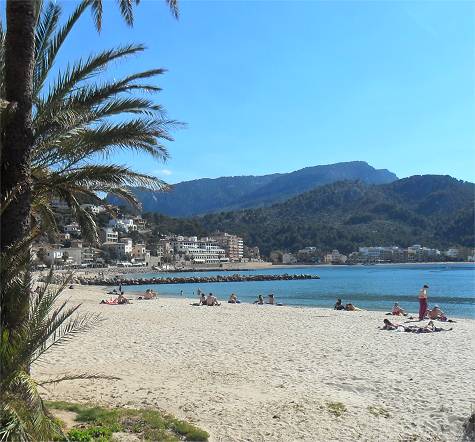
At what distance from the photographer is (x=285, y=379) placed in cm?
890

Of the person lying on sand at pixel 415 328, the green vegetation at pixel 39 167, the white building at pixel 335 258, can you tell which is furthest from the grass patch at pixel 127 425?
the white building at pixel 335 258

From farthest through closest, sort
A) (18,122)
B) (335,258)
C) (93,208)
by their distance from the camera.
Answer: (335,258) < (93,208) < (18,122)

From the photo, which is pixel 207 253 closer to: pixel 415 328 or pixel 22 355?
pixel 415 328

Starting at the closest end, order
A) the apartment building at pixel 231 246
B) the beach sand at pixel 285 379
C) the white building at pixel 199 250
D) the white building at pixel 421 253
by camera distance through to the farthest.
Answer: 1. the beach sand at pixel 285 379
2. the white building at pixel 199 250
3. the white building at pixel 421 253
4. the apartment building at pixel 231 246

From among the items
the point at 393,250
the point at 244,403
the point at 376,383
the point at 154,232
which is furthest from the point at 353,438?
the point at 393,250

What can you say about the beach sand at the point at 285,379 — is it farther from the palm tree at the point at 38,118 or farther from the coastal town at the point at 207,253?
the coastal town at the point at 207,253

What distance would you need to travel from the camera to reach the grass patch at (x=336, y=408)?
6.81 meters

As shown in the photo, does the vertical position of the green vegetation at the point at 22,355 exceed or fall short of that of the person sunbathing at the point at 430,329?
it exceeds it

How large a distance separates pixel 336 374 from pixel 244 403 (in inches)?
114

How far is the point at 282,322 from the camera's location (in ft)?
63.0

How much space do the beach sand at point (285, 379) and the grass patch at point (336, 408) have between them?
0.19 feet

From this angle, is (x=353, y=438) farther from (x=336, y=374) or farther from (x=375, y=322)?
(x=375, y=322)

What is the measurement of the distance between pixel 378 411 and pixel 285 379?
2215mm

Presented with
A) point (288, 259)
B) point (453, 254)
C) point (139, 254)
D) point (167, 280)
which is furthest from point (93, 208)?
point (288, 259)
